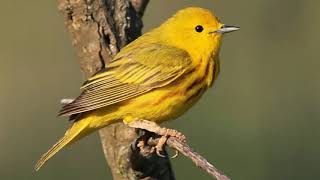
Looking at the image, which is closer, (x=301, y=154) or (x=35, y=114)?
(x=301, y=154)

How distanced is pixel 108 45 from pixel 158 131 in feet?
1.61

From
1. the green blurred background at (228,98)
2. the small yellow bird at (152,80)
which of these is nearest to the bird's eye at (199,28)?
the small yellow bird at (152,80)

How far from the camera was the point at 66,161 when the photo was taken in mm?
8281

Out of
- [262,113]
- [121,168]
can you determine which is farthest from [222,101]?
[121,168]

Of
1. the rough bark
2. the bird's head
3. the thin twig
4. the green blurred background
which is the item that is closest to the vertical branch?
the rough bark

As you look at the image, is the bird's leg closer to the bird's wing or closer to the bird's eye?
the bird's wing

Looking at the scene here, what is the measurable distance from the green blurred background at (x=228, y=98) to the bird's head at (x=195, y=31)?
262cm

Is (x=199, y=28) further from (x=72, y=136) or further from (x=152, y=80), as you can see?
(x=72, y=136)

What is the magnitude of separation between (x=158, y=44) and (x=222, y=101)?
422 centimetres

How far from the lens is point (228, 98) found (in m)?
9.44

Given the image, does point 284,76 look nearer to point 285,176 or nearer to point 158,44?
point 285,176

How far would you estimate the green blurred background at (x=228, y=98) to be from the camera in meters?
8.09

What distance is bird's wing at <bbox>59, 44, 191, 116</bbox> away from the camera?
4.88 meters

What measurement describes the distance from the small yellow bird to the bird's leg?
2.0 inches
